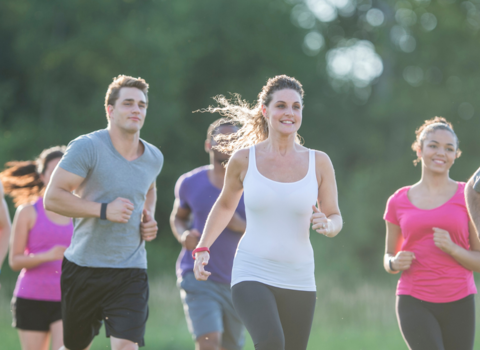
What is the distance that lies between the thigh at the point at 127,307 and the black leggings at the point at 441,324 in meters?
1.89

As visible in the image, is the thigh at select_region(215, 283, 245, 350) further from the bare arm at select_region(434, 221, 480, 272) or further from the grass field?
the grass field

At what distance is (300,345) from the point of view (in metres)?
3.89

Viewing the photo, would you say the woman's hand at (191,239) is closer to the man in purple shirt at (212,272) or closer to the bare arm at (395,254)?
the man in purple shirt at (212,272)

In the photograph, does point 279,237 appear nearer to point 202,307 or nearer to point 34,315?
point 202,307

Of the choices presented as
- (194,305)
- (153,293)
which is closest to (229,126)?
(194,305)

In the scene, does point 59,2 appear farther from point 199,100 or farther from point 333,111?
point 333,111

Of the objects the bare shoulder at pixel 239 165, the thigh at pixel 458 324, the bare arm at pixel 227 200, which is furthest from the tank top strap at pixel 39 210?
the thigh at pixel 458 324

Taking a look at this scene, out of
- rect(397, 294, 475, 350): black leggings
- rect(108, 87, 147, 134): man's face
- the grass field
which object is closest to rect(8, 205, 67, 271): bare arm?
rect(108, 87, 147, 134): man's face

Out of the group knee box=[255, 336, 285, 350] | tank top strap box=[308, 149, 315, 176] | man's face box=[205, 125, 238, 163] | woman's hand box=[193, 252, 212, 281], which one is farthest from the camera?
man's face box=[205, 125, 238, 163]

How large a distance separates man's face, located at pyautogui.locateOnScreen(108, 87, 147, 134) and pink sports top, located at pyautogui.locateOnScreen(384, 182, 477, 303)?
6.99ft

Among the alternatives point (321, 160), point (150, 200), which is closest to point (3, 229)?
point (150, 200)

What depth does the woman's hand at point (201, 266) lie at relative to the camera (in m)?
Result: 3.90

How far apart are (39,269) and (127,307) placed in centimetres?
131

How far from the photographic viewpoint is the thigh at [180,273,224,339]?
539 centimetres
